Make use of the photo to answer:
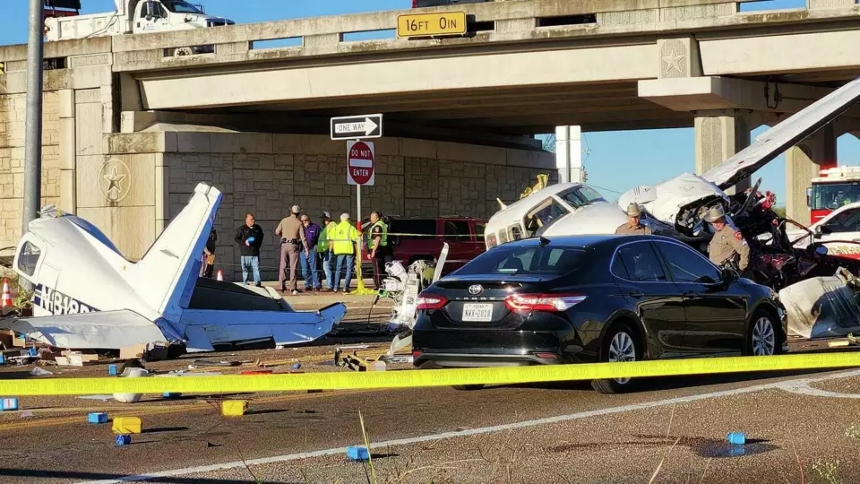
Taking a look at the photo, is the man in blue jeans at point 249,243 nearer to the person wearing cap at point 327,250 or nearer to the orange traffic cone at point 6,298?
the person wearing cap at point 327,250

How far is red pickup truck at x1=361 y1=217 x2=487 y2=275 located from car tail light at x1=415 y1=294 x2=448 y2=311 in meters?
22.1

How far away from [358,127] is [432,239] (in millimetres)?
10611

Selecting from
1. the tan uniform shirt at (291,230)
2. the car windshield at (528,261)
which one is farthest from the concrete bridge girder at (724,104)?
the car windshield at (528,261)

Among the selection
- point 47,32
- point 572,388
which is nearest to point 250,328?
point 572,388

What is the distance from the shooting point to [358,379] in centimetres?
752

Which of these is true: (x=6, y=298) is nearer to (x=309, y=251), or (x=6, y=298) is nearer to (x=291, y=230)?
(x=291, y=230)

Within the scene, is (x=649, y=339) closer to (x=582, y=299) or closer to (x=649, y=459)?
(x=582, y=299)

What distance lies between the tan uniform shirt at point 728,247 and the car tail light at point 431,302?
5183mm

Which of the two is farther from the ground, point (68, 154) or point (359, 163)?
point (68, 154)

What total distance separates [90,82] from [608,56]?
13.8m

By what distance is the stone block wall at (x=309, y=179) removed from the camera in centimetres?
3672

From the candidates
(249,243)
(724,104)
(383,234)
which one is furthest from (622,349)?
(724,104)

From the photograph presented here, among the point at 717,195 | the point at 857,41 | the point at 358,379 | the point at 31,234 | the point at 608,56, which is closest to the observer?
the point at 358,379

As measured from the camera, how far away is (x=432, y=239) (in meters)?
34.5
